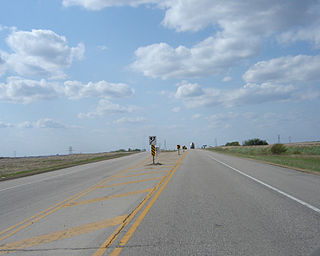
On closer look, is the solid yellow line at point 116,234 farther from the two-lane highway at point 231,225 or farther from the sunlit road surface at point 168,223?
the two-lane highway at point 231,225

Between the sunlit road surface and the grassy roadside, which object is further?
the grassy roadside

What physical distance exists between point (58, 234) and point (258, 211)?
15.7 ft

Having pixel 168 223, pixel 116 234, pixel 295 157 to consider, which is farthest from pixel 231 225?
pixel 295 157

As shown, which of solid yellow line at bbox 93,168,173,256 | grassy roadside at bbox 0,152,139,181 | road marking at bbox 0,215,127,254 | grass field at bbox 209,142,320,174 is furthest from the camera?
grassy roadside at bbox 0,152,139,181

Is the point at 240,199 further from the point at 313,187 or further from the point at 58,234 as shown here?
the point at 58,234

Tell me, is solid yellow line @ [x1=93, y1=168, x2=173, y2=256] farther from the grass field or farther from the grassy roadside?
the grassy roadside

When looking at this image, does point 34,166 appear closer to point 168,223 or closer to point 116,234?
point 168,223

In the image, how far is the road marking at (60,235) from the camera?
5.97 meters

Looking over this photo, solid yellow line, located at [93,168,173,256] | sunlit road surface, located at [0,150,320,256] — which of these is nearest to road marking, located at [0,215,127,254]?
sunlit road surface, located at [0,150,320,256]

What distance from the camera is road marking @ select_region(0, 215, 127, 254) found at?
19.6ft

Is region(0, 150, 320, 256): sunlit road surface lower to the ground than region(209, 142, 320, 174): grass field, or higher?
lower

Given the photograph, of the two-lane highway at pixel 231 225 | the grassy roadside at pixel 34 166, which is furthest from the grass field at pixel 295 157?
the grassy roadside at pixel 34 166

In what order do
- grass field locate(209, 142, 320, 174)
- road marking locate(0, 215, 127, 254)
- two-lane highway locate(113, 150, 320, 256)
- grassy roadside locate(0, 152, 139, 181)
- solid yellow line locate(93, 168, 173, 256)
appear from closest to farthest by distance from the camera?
1. two-lane highway locate(113, 150, 320, 256)
2. solid yellow line locate(93, 168, 173, 256)
3. road marking locate(0, 215, 127, 254)
4. grass field locate(209, 142, 320, 174)
5. grassy roadside locate(0, 152, 139, 181)

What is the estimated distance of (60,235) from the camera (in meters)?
6.52
